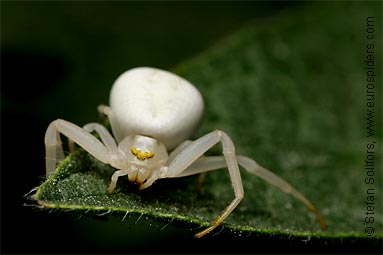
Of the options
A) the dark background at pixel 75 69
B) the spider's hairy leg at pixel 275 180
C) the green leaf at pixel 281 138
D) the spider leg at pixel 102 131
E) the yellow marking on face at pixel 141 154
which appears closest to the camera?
the green leaf at pixel 281 138

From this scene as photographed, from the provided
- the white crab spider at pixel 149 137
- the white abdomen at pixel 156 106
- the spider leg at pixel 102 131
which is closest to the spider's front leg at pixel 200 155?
the white crab spider at pixel 149 137

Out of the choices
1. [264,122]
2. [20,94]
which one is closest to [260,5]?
[264,122]

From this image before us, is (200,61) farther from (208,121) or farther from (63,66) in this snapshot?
(63,66)

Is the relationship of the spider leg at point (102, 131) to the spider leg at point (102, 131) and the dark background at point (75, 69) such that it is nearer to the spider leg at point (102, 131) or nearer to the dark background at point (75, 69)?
the spider leg at point (102, 131)

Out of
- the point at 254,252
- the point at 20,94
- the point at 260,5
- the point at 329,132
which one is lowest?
the point at 254,252

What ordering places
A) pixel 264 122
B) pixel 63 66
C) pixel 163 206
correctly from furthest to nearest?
1. pixel 63 66
2. pixel 264 122
3. pixel 163 206

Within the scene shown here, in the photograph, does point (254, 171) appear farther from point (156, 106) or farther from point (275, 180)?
point (156, 106)

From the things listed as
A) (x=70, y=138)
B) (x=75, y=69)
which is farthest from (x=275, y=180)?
(x=75, y=69)
